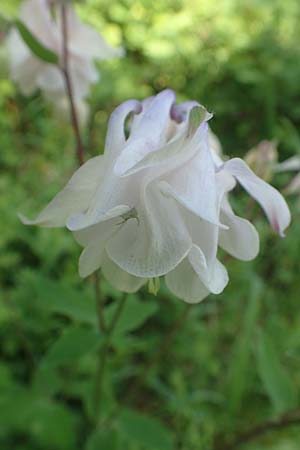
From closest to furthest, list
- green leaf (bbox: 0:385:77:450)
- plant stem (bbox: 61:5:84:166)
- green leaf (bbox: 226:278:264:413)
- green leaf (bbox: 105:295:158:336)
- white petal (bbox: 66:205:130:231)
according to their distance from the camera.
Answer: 1. white petal (bbox: 66:205:130:231)
2. plant stem (bbox: 61:5:84:166)
3. green leaf (bbox: 105:295:158:336)
4. green leaf (bbox: 0:385:77:450)
5. green leaf (bbox: 226:278:264:413)

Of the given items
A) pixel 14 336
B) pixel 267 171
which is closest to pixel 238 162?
pixel 267 171

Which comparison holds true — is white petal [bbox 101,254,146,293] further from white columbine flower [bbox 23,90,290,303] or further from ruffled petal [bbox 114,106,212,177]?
ruffled petal [bbox 114,106,212,177]

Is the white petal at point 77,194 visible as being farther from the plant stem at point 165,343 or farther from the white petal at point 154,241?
the plant stem at point 165,343

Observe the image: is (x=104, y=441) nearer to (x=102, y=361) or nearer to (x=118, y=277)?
(x=102, y=361)

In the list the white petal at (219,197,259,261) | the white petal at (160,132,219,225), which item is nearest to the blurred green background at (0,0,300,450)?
the white petal at (219,197,259,261)

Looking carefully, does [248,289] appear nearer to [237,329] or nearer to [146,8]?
[237,329]
